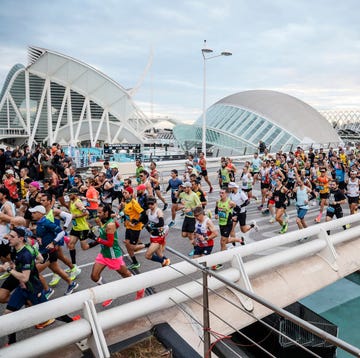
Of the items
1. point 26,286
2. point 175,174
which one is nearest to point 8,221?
point 26,286

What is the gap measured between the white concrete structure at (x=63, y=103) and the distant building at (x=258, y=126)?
8183mm

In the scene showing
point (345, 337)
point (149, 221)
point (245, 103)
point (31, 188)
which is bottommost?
point (345, 337)

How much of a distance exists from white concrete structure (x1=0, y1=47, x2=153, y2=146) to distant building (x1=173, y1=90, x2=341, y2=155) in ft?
26.8

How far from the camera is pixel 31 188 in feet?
22.9

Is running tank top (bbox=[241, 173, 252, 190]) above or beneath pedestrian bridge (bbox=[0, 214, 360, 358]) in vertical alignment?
above

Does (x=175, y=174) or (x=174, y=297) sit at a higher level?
(x=175, y=174)

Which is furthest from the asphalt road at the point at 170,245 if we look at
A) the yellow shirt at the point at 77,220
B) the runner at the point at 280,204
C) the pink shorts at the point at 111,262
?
the yellow shirt at the point at 77,220

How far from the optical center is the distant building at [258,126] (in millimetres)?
35500

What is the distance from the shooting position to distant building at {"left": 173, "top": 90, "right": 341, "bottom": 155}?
3550 centimetres

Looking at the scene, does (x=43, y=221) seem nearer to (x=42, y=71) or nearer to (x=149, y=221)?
(x=149, y=221)

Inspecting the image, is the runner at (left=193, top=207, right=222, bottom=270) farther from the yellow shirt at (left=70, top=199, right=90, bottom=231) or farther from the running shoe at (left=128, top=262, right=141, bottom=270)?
the yellow shirt at (left=70, top=199, right=90, bottom=231)

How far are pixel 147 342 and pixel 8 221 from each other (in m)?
3.49

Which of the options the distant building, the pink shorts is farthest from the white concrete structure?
the pink shorts

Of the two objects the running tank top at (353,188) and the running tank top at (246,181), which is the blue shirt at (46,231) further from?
the running tank top at (353,188)
